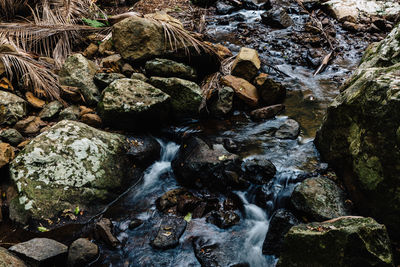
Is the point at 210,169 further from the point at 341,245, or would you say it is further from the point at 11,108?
the point at 11,108

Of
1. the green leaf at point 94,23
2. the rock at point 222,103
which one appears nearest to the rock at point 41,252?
the rock at point 222,103

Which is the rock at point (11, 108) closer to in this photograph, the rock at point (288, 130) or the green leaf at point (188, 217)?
the green leaf at point (188, 217)

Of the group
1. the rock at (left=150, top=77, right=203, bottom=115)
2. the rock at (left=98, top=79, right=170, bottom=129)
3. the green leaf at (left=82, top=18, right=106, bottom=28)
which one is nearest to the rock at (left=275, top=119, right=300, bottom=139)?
the rock at (left=150, top=77, right=203, bottom=115)

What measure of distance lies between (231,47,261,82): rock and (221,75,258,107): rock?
0.58 feet

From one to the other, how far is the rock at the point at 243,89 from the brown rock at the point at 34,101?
3426mm

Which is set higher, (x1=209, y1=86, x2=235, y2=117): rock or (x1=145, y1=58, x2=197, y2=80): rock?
(x1=145, y1=58, x2=197, y2=80): rock

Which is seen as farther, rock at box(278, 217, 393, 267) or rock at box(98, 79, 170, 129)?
rock at box(98, 79, 170, 129)

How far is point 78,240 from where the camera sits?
290 centimetres

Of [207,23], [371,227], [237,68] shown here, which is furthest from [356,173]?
[207,23]

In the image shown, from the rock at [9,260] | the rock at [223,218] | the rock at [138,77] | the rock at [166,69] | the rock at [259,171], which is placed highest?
the rock at [166,69]

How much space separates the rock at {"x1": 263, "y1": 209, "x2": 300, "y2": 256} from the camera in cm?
303

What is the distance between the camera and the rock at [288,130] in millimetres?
4555

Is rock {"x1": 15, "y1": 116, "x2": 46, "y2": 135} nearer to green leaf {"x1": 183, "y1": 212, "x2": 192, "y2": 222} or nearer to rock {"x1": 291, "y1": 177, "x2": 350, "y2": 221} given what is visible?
green leaf {"x1": 183, "y1": 212, "x2": 192, "y2": 222}

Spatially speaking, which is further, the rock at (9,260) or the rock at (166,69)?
the rock at (166,69)
